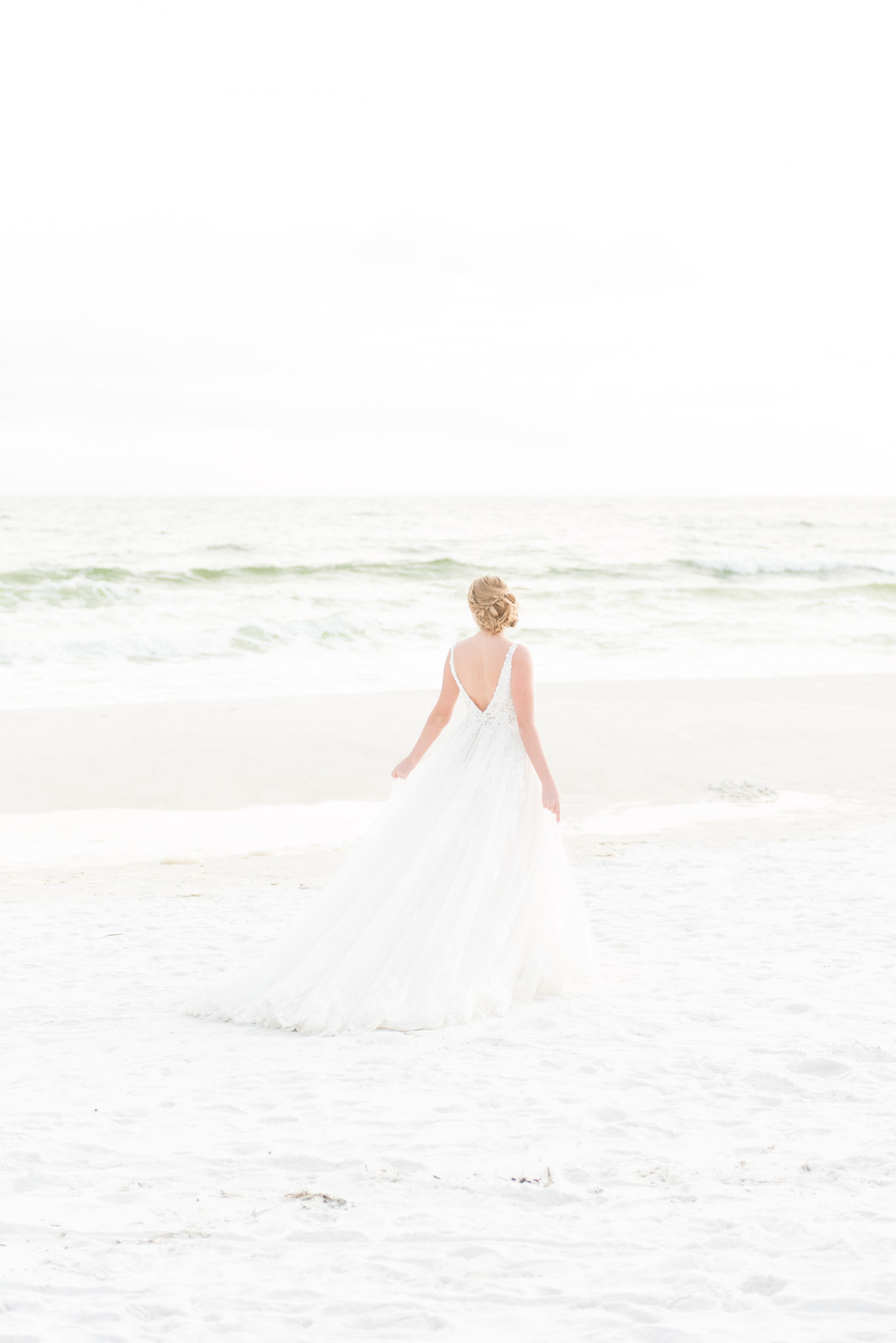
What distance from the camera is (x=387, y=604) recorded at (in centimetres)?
2977

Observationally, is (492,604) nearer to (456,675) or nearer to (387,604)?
(456,675)

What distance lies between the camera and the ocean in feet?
64.2

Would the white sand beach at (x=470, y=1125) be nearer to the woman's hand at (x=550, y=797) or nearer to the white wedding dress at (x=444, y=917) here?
the white wedding dress at (x=444, y=917)

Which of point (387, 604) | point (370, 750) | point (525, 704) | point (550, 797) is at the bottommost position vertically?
point (370, 750)

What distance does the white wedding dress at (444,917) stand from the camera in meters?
5.01

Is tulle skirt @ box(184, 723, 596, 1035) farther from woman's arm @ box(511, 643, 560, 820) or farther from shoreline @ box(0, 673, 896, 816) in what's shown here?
shoreline @ box(0, 673, 896, 816)

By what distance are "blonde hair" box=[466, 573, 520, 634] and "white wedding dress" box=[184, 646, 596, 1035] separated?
253mm

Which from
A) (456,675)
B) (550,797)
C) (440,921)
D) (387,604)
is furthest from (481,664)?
(387,604)

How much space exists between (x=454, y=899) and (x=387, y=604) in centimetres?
2480

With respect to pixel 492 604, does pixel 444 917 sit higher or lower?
lower

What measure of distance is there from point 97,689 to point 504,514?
2615 inches

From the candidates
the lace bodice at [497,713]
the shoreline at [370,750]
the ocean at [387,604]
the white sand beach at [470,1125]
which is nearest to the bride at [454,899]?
the lace bodice at [497,713]

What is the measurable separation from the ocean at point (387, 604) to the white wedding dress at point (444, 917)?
10959 mm

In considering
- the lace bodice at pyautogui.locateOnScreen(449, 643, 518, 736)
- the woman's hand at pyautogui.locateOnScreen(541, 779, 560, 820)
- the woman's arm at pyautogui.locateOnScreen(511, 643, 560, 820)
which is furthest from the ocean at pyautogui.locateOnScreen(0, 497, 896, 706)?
the woman's hand at pyautogui.locateOnScreen(541, 779, 560, 820)
